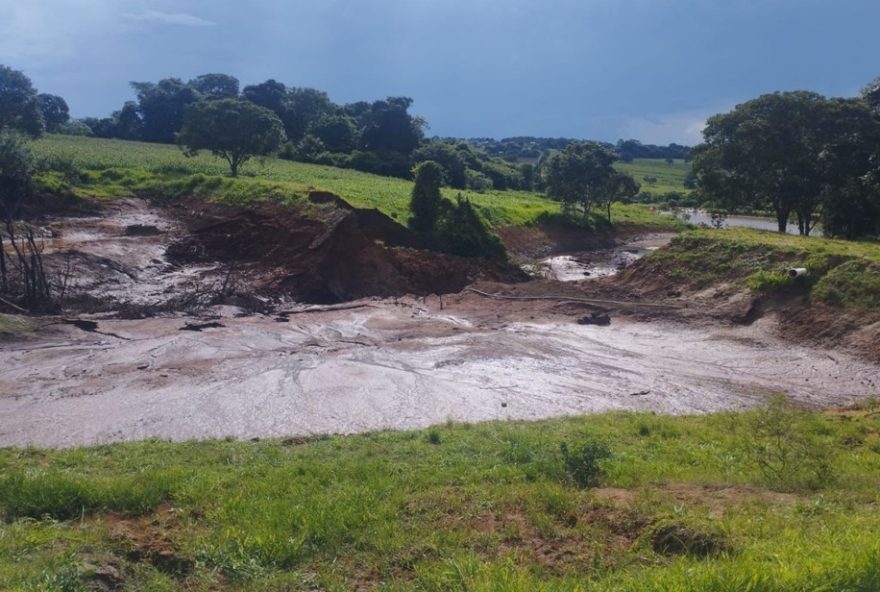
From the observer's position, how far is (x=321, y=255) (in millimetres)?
29094

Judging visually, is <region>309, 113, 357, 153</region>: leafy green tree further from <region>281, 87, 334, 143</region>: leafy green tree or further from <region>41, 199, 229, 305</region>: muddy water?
<region>41, 199, 229, 305</region>: muddy water

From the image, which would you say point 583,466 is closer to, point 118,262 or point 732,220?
point 118,262

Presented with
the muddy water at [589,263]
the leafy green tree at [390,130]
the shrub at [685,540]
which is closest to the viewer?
the shrub at [685,540]

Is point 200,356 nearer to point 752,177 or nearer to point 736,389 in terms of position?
point 736,389

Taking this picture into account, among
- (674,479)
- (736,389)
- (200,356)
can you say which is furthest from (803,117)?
(674,479)

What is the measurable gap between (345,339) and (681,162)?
476 feet

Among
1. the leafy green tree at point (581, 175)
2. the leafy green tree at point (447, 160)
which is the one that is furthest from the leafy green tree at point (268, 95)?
the leafy green tree at point (581, 175)

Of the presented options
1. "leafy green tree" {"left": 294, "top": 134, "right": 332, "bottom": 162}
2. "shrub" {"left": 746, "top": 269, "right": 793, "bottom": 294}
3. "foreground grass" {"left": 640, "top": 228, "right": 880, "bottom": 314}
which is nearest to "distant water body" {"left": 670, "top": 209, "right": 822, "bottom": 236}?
"foreground grass" {"left": 640, "top": 228, "right": 880, "bottom": 314}

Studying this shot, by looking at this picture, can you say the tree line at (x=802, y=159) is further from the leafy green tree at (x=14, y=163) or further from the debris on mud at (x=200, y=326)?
the leafy green tree at (x=14, y=163)

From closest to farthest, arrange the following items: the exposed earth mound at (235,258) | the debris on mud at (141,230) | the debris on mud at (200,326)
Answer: the debris on mud at (200,326), the exposed earth mound at (235,258), the debris on mud at (141,230)

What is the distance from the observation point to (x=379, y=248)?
30.9m

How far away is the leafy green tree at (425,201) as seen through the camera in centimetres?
3559

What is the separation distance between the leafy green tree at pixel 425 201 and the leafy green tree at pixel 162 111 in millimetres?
50386

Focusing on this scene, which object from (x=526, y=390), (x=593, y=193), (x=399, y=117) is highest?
(x=399, y=117)
